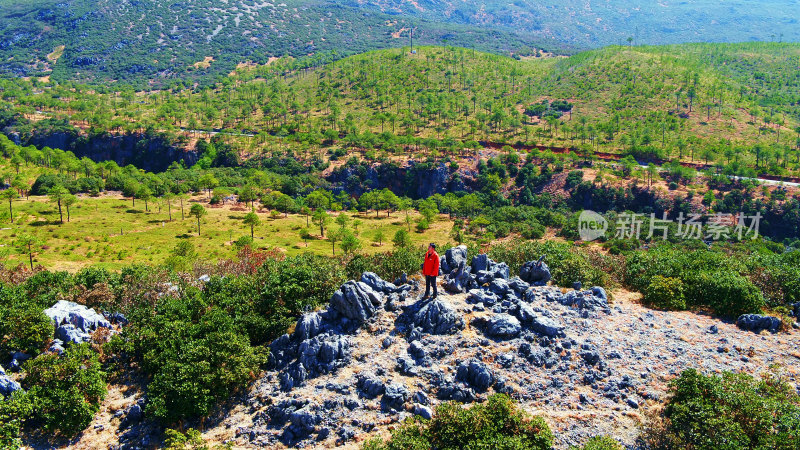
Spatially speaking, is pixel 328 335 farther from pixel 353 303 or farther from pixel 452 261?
pixel 452 261

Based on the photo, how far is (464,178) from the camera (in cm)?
9738

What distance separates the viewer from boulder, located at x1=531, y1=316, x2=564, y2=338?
1975 cm

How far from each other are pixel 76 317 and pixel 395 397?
16139 millimetres

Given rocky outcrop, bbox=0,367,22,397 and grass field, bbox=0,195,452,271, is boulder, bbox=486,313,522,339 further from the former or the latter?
grass field, bbox=0,195,452,271

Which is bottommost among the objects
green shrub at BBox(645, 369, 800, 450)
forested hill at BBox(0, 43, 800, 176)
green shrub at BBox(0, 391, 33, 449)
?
green shrub at BBox(0, 391, 33, 449)

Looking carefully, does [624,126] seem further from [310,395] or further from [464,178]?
[310,395]

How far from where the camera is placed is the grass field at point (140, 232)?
53.8 metres

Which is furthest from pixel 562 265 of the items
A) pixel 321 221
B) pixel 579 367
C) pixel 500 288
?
pixel 321 221

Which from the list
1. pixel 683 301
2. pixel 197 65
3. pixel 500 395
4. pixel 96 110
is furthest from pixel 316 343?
pixel 197 65

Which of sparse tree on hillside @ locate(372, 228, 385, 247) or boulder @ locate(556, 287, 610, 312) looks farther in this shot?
sparse tree on hillside @ locate(372, 228, 385, 247)

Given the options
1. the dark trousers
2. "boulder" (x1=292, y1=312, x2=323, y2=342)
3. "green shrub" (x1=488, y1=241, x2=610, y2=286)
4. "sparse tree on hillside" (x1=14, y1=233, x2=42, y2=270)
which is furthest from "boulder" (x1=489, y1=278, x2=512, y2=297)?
"sparse tree on hillside" (x1=14, y1=233, x2=42, y2=270)

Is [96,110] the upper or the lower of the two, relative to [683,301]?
upper

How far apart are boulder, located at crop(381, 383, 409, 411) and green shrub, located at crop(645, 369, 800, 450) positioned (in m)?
8.14

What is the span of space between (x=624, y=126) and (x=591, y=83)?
2937cm
